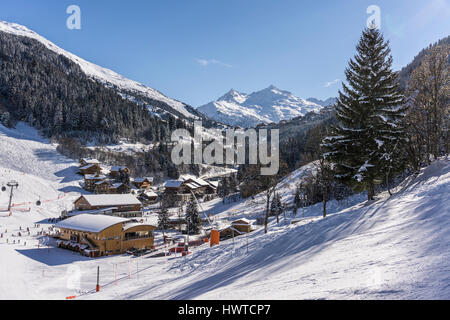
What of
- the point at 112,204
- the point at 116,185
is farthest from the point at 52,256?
the point at 116,185

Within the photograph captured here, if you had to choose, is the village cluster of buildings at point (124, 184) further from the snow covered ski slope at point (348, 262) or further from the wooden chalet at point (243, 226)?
the snow covered ski slope at point (348, 262)

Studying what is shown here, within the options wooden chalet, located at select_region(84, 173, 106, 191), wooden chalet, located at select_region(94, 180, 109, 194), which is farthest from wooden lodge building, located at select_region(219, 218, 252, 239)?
wooden chalet, located at select_region(84, 173, 106, 191)

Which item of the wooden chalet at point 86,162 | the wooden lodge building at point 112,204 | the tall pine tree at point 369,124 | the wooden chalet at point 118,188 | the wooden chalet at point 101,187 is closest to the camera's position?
the tall pine tree at point 369,124

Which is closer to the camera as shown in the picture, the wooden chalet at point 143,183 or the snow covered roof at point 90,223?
the snow covered roof at point 90,223

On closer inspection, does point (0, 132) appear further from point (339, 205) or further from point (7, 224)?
point (339, 205)

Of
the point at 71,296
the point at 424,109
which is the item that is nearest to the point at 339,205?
the point at 424,109

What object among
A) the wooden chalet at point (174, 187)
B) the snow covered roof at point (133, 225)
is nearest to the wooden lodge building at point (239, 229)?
the snow covered roof at point (133, 225)

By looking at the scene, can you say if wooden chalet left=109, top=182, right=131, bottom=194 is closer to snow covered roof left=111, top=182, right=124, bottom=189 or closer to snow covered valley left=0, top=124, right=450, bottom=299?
snow covered roof left=111, top=182, right=124, bottom=189

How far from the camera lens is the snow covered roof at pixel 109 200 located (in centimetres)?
5647

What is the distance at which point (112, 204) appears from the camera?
57.7m

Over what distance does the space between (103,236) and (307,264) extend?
102ft

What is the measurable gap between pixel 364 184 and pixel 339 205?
24.3m

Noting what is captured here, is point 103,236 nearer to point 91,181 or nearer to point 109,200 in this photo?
point 109,200

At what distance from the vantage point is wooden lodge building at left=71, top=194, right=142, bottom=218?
184 ft
